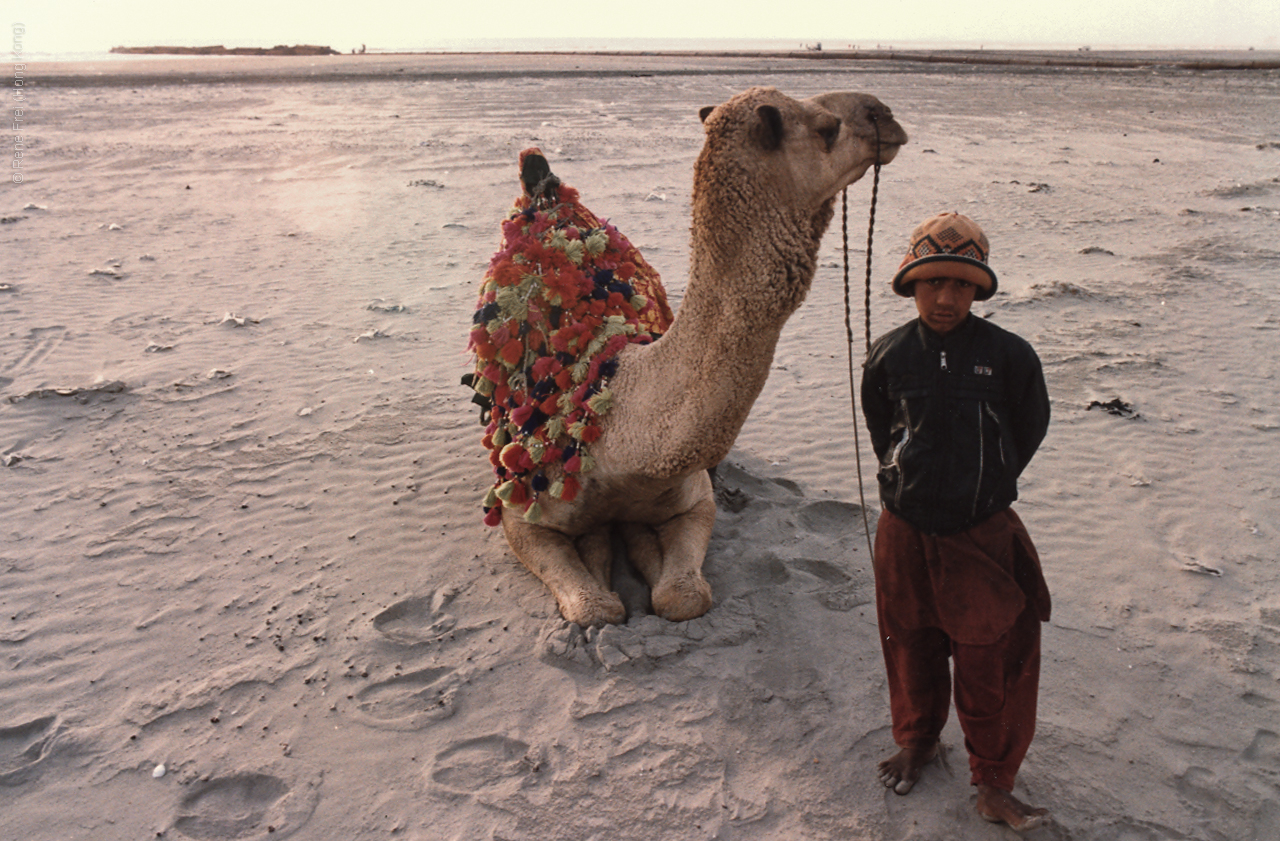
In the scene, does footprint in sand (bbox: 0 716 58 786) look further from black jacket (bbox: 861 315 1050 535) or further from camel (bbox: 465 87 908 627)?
black jacket (bbox: 861 315 1050 535)

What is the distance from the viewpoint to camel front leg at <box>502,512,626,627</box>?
3.85 meters

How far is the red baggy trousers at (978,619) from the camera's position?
260cm

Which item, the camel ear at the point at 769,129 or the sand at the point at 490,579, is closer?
the camel ear at the point at 769,129

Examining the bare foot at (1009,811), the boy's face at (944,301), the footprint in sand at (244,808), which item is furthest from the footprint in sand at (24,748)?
the boy's face at (944,301)

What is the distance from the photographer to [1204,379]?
642 cm

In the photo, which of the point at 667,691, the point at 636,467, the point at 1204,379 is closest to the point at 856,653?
the point at 667,691

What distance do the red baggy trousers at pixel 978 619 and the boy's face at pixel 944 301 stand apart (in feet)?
2.05

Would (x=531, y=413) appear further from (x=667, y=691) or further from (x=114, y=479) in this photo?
(x=114, y=479)

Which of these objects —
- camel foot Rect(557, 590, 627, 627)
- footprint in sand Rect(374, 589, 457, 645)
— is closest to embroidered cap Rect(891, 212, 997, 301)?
camel foot Rect(557, 590, 627, 627)

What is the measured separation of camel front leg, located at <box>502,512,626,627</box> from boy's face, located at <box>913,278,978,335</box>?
6.57 feet

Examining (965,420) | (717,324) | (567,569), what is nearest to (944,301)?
(965,420)

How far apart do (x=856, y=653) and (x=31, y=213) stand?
1326 cm

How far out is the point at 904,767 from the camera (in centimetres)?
309

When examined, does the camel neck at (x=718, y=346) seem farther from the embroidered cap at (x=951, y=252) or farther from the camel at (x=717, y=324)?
the embroidered cap at (x=951, y=252)
